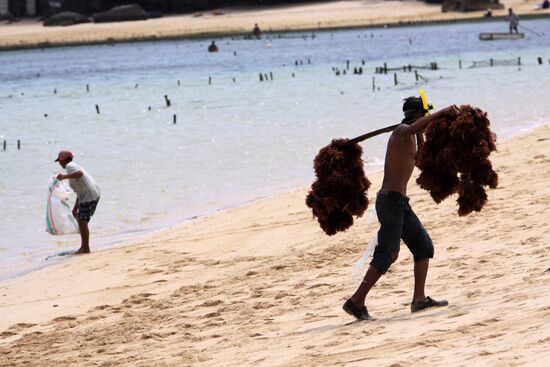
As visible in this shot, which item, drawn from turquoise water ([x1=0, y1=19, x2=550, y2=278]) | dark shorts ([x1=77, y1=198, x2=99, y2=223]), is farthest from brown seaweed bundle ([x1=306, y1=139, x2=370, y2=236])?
turquoise water ([x1=0, y1=19, x2=550, y2=278])

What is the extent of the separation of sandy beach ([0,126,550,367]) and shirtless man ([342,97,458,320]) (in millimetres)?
190

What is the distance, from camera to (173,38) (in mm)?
90000

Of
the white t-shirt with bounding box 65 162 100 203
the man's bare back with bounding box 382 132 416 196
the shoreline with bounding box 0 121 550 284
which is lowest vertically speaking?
the shoreline with bounding box 0 121 550 284

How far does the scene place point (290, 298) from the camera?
841cm

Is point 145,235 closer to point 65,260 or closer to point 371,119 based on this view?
point 65,260

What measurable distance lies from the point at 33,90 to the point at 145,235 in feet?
113

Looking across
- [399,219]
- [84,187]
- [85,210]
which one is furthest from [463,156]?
[85,210]

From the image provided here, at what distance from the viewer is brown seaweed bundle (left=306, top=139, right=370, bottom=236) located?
7.21 metres

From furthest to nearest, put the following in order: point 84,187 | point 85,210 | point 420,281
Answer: point 85,210, point 84,187, point 420,281

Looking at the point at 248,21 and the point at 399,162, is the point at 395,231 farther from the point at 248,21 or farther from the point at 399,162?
the point at 248,21

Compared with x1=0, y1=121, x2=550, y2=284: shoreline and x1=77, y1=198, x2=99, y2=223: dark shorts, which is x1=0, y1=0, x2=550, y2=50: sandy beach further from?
x1=77, y1=198, x2=99, y2=223: dark shorts

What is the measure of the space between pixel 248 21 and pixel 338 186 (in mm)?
90301

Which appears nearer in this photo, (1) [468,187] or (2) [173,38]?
(1) [468,187]

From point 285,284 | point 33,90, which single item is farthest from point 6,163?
point 33,90
